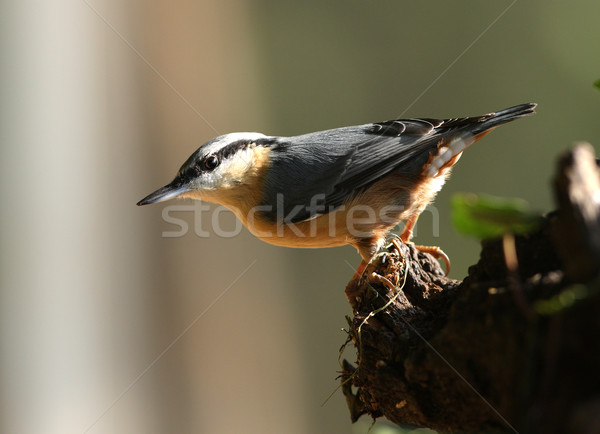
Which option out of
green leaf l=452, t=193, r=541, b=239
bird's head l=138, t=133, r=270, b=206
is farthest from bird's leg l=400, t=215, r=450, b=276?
green leaf l=452, t=193, r=541, b=239

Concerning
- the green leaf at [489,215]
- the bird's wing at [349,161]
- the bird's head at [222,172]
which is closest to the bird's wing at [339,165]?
the bird's wing at [349,161]

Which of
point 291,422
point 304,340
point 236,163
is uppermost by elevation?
point 236,163

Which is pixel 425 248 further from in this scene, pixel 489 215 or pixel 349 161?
pixel 489 215

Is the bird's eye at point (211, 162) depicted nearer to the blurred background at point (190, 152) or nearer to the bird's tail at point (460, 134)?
the bird's tail at point (460, 134)

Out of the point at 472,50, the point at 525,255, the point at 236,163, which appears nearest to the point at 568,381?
the point at 525,255

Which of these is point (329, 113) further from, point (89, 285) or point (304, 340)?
point (89, 285)

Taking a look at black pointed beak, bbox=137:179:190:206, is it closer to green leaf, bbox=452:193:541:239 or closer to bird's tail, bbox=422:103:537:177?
bird's tail, bbox=422:103:537:177

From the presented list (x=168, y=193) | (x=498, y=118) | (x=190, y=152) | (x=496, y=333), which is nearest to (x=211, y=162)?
(x=168, y=193)
